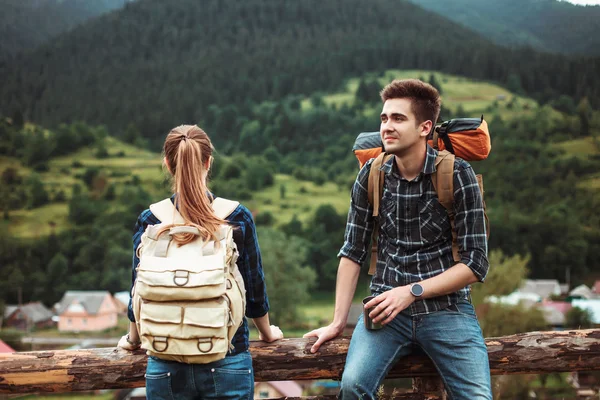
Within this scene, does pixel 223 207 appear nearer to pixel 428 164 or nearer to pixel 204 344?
pixel 204 344

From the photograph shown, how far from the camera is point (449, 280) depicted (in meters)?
2.61

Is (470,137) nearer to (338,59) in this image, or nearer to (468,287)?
(468,287)

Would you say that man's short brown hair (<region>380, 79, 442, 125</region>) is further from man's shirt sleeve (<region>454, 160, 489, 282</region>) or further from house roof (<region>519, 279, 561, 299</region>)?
house roof (<region>519, 279, 561, 299</region>)

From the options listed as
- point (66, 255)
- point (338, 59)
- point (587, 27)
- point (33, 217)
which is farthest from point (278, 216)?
→ point (587, 27)

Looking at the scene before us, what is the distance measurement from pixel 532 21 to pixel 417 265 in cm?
16747

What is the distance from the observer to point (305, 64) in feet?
468

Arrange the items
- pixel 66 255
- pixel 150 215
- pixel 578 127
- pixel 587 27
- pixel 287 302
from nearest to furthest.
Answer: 1. pixel 150 215
2. pixel 287 302
3. pixel 66 255
4. pixel 578 127
5. pixel 587 27

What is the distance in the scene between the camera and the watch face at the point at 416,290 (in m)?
2.62

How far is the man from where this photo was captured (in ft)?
8.54

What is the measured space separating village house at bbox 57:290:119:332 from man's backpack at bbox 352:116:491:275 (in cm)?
7045

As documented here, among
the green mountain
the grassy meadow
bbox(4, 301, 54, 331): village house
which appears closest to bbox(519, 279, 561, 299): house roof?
the grassy meadow

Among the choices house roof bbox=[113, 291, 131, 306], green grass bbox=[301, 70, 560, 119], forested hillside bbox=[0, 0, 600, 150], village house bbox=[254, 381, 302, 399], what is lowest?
house roof bbox=[113, 291, 131, 306]

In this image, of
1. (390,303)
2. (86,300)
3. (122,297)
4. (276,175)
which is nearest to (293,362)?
(390,303)

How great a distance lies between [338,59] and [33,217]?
72.8 m
